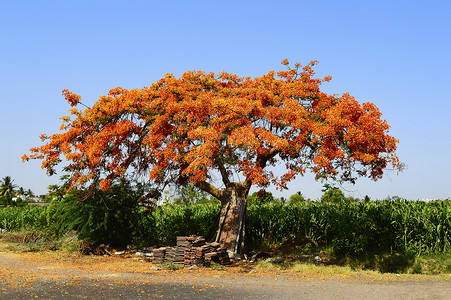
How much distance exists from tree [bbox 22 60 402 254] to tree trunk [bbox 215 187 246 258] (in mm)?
42

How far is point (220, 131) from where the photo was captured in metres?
15.6

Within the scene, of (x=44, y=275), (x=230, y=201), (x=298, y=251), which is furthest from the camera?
(x=298, y=251)

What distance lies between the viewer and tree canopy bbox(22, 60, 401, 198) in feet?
49.7

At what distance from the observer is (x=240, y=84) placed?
1912cm

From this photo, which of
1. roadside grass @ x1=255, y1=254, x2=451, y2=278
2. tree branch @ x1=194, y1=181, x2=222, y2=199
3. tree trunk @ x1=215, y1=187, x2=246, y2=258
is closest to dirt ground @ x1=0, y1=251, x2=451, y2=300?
roadside grass @ x1=255, y1=254, x2=451, y2=278

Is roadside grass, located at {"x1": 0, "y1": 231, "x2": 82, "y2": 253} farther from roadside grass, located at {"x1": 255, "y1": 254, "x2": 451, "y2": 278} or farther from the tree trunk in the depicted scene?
roadside grass, located at {"x1": 255, "y1": 254, "x2": 451, "y2": 278}

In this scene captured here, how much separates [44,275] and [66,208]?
7.95 meters

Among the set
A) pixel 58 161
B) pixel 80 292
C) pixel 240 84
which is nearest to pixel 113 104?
pixel 58 161

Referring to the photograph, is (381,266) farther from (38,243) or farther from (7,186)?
(7,186)

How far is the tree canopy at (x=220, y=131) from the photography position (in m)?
15.1

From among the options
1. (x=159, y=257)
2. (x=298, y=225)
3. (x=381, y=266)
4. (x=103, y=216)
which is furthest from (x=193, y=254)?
(x=381, y=266)

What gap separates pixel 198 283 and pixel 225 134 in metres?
5.64

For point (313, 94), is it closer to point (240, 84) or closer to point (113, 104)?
point (240, 84)

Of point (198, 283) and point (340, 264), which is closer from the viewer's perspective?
point (198, 283)
